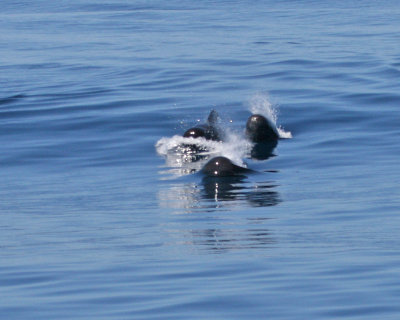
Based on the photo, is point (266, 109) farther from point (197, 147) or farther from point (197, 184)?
point (197, 184)

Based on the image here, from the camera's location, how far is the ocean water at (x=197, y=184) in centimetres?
753

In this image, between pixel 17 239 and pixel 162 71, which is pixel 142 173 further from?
pixel 162 71

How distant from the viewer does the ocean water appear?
753 cm

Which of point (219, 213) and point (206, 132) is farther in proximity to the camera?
point (206, 132)

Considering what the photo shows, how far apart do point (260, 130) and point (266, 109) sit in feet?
7.03

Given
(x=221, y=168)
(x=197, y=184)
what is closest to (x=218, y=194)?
(x=197, y=184)

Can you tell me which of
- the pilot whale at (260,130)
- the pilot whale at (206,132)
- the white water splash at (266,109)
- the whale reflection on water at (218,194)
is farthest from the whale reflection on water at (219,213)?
the white water splash at (266,109)

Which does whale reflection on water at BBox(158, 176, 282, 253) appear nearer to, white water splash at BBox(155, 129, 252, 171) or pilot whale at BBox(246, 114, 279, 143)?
white water splash at BBox(155, 129, 252, 171)

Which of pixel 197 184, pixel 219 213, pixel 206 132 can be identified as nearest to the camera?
pixel 219 213

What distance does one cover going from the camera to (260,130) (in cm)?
1670

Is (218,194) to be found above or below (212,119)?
below

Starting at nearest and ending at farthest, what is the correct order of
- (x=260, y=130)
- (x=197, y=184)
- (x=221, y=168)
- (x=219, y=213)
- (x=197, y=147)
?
1. (x=219, y=213)
2. (x=197, y=184)
3. (x=221, y=168)
4. (x=197, y=147)
5. (x=260, y=130)

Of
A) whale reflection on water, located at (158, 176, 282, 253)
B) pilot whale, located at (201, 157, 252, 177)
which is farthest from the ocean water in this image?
pilot whale, located at (201, 157, 252, 177)

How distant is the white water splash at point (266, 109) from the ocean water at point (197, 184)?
0.26 ft
